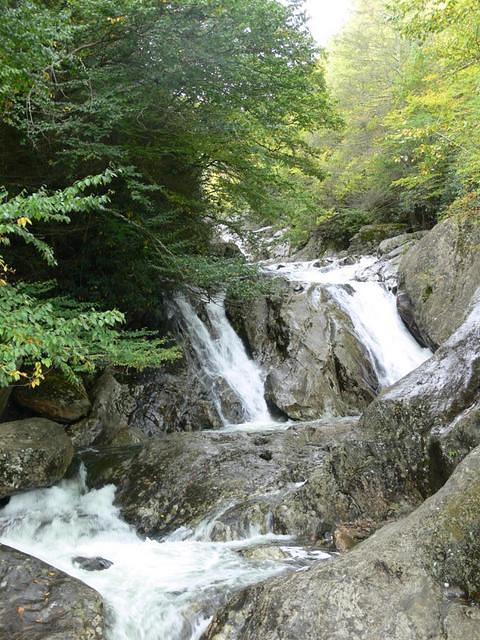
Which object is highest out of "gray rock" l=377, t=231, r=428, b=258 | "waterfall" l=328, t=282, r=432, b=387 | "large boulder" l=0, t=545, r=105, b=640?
"gray rock" l=377, t=231, r=428, b=258

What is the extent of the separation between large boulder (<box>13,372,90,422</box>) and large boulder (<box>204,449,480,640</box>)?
614cm

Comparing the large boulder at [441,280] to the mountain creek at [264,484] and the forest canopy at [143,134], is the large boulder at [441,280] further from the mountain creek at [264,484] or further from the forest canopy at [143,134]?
the forest canopy at [143,134]

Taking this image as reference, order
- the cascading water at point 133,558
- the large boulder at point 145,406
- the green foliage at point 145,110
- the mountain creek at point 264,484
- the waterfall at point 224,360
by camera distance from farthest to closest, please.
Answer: the waterfall at point 224,360, the large boulder at point 145,406, the green foliage at point 145,110, the cascading water at point 133,558, the mountain creek at point 264,484

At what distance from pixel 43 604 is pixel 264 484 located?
10.9ft

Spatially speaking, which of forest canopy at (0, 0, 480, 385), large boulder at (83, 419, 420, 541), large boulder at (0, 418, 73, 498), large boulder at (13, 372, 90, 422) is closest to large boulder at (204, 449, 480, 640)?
large boulder at (83, 419, 420, 541)

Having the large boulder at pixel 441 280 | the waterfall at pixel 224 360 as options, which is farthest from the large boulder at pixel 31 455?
the large boulder at pixel 441 280

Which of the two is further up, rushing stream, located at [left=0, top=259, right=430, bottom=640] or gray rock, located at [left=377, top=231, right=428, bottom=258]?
gray rock, located at [left=377, top=231, right=428, bottom=258]

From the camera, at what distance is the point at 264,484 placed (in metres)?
6.46

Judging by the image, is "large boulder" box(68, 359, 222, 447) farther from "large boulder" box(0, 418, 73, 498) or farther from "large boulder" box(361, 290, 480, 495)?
"large boulder" box(361, 290, 480, 495)

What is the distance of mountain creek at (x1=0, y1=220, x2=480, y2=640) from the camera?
10.2 ft

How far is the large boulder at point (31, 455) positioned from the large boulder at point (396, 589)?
3690mm

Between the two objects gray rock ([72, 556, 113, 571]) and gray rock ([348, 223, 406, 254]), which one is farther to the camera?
gray rock ([348, 223, 406, 254])

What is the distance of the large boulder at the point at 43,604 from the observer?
3502 millimetres

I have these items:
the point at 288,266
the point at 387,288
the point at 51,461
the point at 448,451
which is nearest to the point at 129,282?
the point at 51,461
